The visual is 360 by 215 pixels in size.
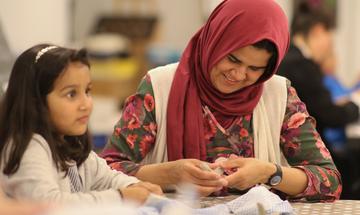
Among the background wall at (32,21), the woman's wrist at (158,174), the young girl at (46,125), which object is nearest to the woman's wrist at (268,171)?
the woman's wrist at (158,174)

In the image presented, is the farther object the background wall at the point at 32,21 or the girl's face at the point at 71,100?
the background wall at the point at 32,21

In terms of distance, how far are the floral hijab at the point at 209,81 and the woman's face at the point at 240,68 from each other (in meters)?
0.02

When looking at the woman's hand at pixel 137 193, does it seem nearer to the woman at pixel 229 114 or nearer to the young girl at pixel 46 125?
the young girl at pixel 46 125

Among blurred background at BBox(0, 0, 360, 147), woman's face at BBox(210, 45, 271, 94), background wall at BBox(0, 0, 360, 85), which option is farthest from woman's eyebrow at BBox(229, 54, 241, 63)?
blurred background at BBox(0, 0, 360, 147)

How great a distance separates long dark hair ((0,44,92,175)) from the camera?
155 centimetres

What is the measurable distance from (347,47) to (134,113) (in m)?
4.56

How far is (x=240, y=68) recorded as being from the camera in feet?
6.59

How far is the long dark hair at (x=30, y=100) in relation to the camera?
1547 mm

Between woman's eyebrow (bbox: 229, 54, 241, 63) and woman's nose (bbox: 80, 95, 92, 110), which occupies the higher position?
woman's eyebrow (bbox: 229, 54, 241, 63)

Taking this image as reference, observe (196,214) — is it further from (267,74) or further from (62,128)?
(267,74)

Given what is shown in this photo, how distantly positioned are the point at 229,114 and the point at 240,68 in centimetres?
15

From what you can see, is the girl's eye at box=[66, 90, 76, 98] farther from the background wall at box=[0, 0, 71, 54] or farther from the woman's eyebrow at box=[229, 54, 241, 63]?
the background wall at box=[0, 0, 71, 54]

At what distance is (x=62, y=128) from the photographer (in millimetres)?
1604

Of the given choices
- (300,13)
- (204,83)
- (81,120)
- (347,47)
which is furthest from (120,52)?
(81,120)
